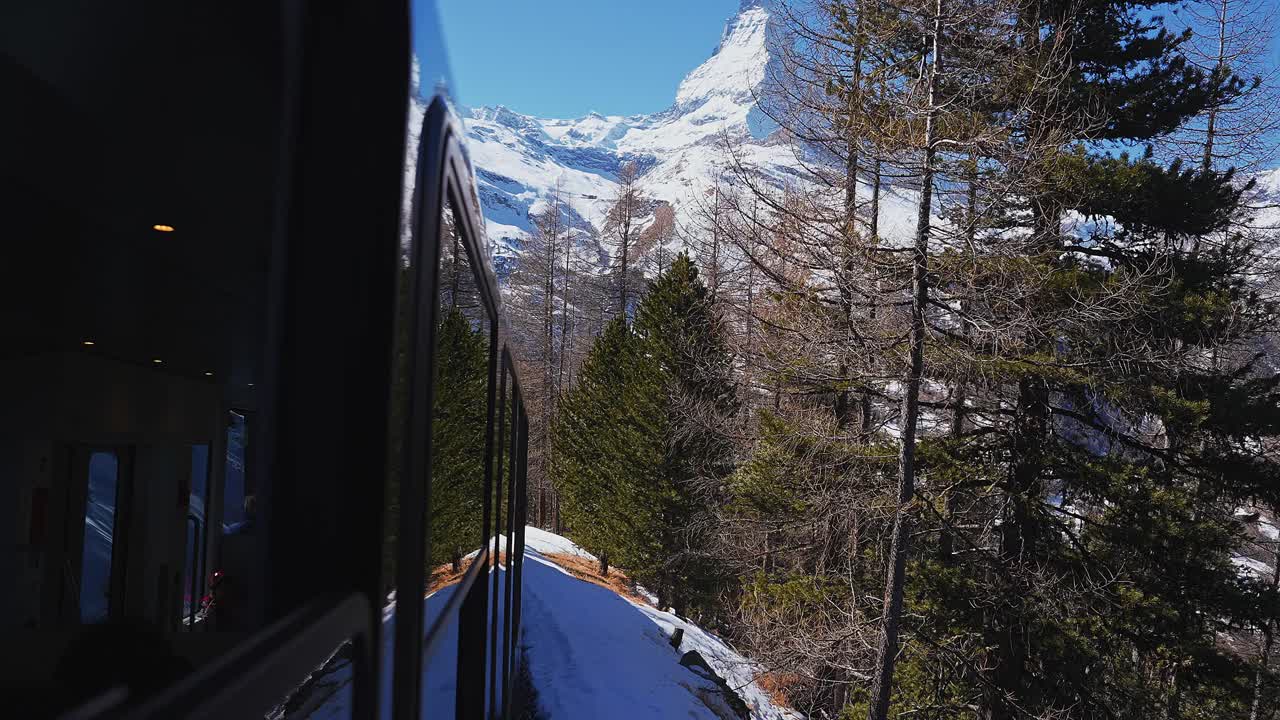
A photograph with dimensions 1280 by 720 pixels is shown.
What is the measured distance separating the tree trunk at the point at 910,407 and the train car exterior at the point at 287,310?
731 cm

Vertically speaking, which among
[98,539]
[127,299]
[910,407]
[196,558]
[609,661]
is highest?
[127,299]

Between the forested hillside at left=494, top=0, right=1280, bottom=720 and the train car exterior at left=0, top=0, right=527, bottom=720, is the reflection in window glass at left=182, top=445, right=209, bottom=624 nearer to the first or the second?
the train car exterior at left=0, top=0, right=527, bottom=720

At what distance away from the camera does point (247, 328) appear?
3582 millimetres

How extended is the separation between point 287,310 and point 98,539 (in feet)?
14.8

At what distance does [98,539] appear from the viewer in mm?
4418

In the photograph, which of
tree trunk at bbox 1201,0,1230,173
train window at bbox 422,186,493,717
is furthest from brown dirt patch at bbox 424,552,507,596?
tree trunk at bbox 1201,0,1230,173

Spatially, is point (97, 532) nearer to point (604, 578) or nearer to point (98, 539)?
point (98, 539)

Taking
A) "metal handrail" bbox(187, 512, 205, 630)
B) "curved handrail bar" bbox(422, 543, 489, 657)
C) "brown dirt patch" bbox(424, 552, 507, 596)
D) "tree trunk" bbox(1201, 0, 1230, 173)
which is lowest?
"metal handrail" bbox(187, 512, 205, 630)

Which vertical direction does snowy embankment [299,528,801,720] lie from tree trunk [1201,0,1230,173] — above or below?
below

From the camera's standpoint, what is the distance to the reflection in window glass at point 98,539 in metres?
4.12

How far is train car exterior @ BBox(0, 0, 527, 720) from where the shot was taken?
89 cm

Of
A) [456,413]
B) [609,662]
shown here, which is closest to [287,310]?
[456,413]

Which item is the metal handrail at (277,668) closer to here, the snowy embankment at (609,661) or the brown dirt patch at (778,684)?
the snowy embankment at (609,661)

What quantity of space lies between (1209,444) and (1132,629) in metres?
3.03
